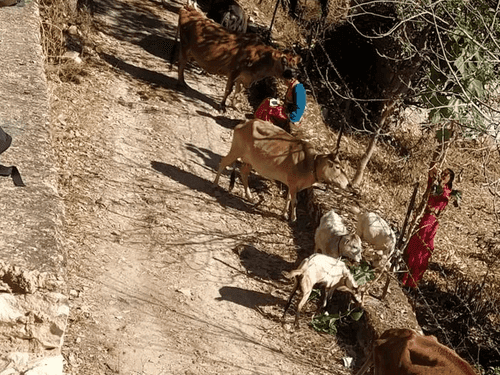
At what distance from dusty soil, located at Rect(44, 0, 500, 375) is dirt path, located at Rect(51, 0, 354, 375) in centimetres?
2

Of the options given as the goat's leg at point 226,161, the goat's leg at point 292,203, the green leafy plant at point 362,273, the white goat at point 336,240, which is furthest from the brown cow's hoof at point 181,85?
the green leafy plant at point 362,273

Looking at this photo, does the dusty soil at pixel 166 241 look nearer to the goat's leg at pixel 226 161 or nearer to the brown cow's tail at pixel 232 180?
the brown cow's tail at pixel 232 180

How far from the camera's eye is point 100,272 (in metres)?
8.45

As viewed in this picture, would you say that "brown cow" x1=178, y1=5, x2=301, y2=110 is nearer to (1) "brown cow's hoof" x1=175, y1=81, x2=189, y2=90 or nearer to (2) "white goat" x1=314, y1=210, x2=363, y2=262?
(1) "brown cow's hoof" x1=175, y1=81, x2=189, y2=90

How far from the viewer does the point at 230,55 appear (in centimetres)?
1334

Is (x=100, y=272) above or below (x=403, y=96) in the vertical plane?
below

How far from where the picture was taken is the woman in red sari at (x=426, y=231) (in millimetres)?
10266

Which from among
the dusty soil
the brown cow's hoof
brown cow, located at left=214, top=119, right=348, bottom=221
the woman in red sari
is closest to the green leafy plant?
the dusty soil

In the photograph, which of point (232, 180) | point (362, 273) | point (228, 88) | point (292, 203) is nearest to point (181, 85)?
point (228, 88)

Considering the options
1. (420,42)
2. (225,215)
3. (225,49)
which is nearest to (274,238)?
(225,215)

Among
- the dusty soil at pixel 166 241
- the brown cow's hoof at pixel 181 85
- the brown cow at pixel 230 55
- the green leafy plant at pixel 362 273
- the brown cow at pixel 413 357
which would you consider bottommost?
the dusty soil at pixel 166 241

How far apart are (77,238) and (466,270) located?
6737 mm

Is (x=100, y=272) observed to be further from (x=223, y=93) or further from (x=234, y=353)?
(x=223, y=93)

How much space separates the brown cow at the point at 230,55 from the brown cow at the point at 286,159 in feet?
8.99
